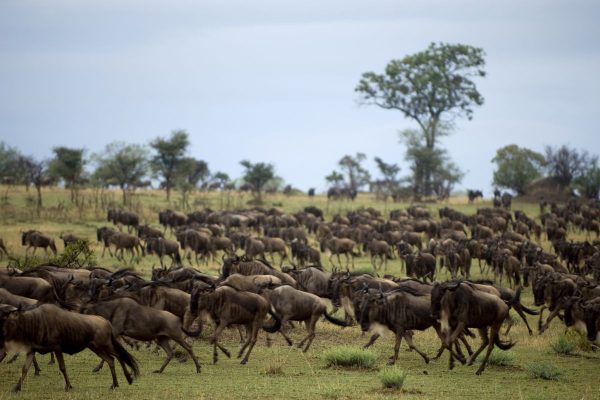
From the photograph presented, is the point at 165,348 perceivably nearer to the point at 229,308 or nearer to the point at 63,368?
the point at 229,308

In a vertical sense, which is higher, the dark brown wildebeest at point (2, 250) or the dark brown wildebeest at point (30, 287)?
the dark brown wildebeest at point (30, 287)

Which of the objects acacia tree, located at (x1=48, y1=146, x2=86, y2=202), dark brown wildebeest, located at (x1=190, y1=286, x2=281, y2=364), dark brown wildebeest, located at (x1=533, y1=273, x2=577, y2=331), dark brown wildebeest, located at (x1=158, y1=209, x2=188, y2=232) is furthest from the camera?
acacia tree, located at (x1=48, y1=146, x2=86, y2=202)

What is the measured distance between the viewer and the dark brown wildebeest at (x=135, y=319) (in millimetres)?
13234

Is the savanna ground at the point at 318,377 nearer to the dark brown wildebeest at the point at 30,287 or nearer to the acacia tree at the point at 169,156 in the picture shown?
the dark brown wildebeest at the point at 30,287

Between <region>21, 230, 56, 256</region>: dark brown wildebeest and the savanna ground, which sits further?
<region>21, 230, 56, 256</region>: dark brown wildebeest

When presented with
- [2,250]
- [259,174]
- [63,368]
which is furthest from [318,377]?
[259,174]

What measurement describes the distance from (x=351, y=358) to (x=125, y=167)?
49.2m

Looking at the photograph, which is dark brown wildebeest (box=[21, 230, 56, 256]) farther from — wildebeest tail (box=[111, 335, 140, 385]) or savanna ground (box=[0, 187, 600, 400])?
wildebeest tail (box=[111, 335, 140, 385])

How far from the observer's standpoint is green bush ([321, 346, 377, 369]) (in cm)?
1449

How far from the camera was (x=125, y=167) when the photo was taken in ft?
202

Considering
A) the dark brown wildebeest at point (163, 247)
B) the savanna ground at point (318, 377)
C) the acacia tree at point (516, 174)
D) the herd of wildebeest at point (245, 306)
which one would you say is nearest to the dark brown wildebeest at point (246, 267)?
the herd of wildebeest at point (245, 306)

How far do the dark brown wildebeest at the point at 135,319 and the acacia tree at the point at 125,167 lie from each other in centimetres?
4661

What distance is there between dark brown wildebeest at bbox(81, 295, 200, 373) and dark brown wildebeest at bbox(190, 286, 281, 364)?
1.13 m

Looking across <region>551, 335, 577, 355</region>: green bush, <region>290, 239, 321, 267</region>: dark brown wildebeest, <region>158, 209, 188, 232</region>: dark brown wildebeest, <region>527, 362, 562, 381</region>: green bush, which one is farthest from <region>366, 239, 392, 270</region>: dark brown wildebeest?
<region>527, 362, 562, 381</region>: green bush
